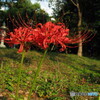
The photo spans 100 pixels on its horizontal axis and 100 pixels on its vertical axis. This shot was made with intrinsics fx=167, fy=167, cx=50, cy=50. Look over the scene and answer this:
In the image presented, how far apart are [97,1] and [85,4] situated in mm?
1013

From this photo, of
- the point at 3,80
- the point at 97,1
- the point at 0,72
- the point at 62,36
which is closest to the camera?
the point at 62,36

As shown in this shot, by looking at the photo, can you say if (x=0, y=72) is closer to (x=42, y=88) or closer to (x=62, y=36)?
(x=42, y=88)

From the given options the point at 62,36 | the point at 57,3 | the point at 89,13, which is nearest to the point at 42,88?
the point at 62,36

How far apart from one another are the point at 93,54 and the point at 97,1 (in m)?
5.51

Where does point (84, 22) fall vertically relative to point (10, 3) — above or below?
below

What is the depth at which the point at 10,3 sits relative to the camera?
16.6 meters

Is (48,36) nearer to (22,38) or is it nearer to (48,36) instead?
(48,36)

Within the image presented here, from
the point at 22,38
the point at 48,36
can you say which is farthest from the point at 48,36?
the point at 22,38

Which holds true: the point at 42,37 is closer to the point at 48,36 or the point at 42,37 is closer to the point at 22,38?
the point at 48,36

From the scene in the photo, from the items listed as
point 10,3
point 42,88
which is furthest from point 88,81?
point 10,3

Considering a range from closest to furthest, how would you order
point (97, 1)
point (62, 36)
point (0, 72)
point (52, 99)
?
1. point (62, 36)
2. point (52, 99)
3. point (0, 72)
4. point (97, 1)

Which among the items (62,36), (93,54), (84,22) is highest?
(84,22)

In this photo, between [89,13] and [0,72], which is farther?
[89,13]

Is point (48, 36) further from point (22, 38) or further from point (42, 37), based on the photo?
point (22, 38)
